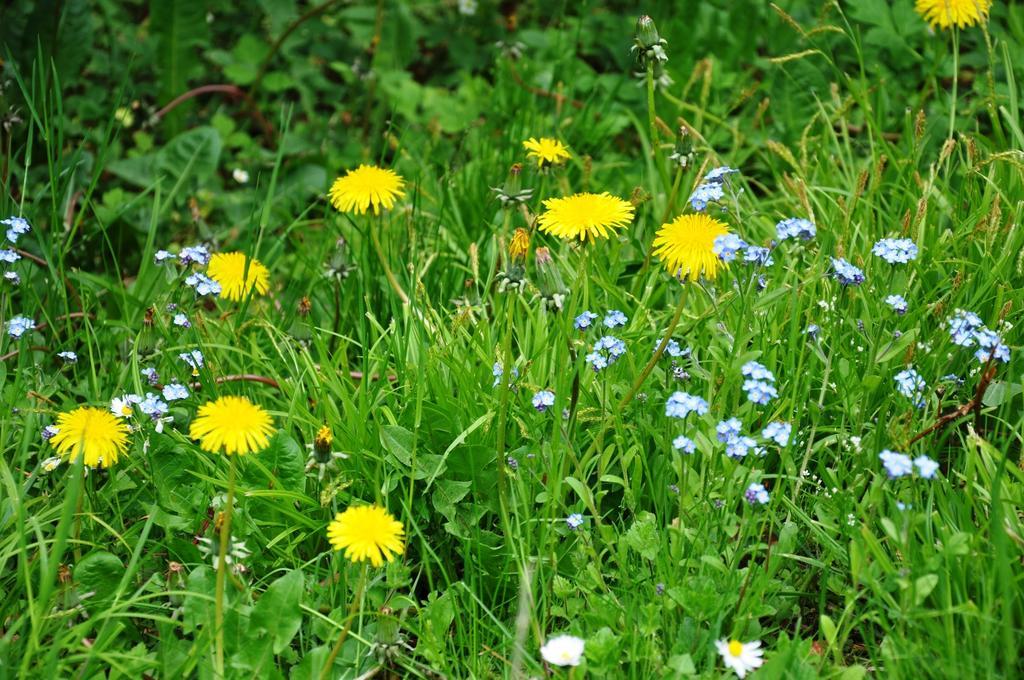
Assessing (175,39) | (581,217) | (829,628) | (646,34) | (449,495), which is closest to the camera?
(829,628)

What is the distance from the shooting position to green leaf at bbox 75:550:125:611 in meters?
1.85

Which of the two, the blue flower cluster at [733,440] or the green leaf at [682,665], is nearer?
the green leaf at [682,665]

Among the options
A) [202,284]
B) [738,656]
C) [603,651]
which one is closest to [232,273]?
[202,284]

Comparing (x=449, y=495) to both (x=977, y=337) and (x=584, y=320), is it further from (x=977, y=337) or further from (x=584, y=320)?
(x=977, y=337)

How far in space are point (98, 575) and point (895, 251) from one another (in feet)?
4.84

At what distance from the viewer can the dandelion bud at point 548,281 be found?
1773 mm

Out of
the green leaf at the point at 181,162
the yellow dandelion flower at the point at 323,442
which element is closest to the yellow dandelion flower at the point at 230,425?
the yellow dandelion flower at the point at 323,442

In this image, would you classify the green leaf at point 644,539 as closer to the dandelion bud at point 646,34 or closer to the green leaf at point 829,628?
the green leaf at point 829,628

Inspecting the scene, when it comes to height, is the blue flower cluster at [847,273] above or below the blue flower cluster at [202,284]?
→ above

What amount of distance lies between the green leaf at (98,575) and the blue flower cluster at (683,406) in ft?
3.15

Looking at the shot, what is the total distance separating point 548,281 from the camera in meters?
1.79

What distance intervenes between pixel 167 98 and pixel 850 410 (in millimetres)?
2462

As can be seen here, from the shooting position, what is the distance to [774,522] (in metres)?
1.89

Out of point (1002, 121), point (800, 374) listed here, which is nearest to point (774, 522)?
point (800, 374)
